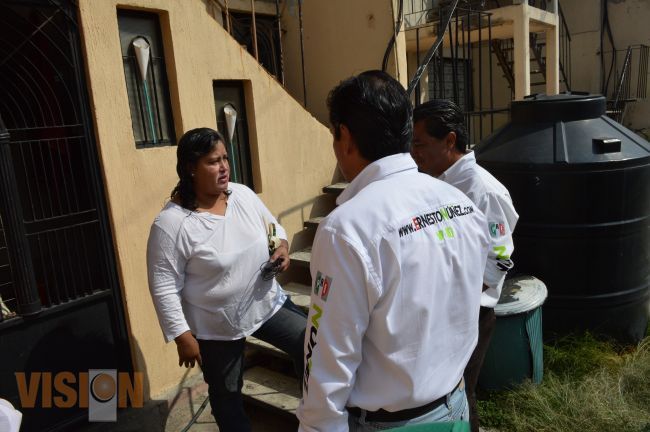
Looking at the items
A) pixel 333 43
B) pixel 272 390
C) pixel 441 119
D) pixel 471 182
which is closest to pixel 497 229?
pixel 471 182

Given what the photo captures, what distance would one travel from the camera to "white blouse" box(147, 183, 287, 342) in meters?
2.41

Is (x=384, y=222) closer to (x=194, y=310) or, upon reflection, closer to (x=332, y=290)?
(x=332, y=290)

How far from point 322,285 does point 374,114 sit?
0.48 metres

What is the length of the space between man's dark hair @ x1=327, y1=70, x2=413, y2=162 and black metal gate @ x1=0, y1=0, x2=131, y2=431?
2187 mm

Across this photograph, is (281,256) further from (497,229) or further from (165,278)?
(497,229)

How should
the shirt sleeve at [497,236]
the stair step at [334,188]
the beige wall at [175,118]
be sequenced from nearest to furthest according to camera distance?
the shirt sleeve at [497,236]
the beige wall at [175,118]
the stair step at [334,188]

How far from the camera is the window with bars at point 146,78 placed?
3.23 meters

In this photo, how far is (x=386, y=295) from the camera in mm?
1278

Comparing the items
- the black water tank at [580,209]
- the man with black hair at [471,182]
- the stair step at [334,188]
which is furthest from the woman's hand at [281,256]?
the black water tank at [580,209]

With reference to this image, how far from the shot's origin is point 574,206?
379cm

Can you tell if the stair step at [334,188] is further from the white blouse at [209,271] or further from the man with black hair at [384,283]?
the man with black hair at [384,283]

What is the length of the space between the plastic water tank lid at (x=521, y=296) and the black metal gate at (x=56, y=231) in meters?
2.56

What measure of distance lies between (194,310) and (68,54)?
5.59 ft

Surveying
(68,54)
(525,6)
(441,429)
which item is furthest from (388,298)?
(525,6)
